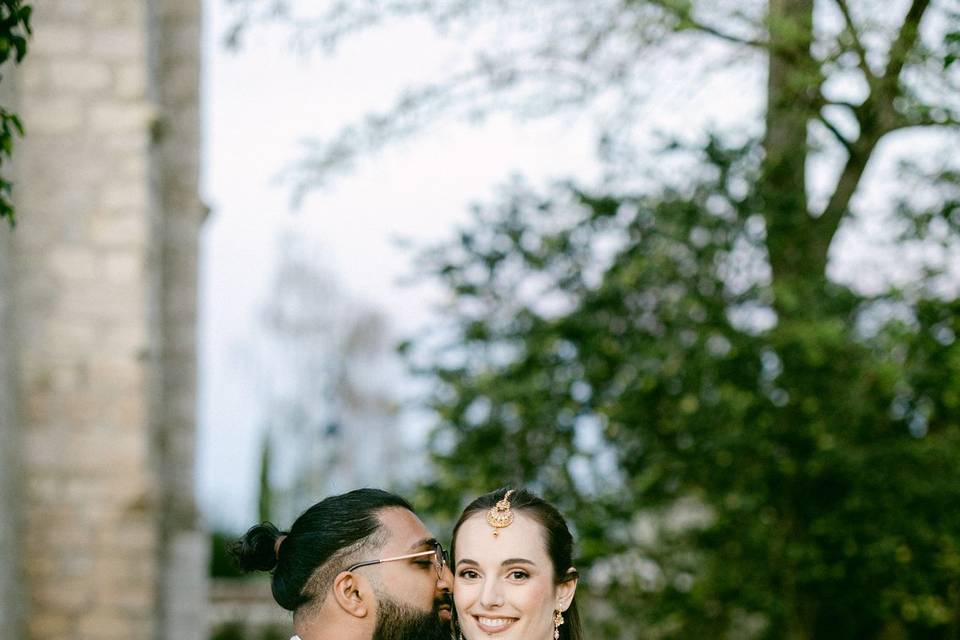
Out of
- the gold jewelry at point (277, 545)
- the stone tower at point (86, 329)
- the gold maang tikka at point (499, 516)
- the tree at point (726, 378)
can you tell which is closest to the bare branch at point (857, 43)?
the tree at point (726, 378)

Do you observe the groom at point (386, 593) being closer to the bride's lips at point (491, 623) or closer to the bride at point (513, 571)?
the bride at point (513, 571)

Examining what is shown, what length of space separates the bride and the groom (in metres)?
0.09

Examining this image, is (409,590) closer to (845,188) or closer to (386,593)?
(386,593)

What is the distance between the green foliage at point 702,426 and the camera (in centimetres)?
811

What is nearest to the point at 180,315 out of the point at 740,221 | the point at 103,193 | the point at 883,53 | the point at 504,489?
the point at 103,193

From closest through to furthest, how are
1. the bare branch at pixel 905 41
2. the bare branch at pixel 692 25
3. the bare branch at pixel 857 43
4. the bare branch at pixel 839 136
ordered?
the bare branch at pixel 905 41, the bare branch at pixel 857 43, the bare branch at pixel 692 25, the bare branch at pixel 839 136

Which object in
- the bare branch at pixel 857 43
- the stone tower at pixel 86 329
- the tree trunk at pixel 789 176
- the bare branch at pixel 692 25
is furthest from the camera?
the stone tower at pixel 86 329

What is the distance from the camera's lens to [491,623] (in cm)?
366

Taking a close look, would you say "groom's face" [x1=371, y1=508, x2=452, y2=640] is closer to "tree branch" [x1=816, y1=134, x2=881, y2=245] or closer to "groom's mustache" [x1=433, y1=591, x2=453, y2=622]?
"groom's mustache" [x1=433, y1=591, x2=453, y2=622]

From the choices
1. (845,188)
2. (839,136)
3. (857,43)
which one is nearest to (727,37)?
(839,136)

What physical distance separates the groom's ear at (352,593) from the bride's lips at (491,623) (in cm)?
31

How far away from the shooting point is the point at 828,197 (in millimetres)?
8867

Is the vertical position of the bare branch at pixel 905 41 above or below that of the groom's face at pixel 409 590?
above

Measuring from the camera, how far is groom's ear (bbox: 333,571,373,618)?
3721mm
